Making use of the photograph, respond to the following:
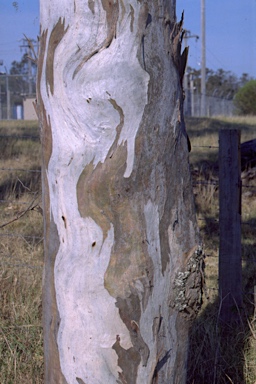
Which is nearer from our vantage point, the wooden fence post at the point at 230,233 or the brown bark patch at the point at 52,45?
the brown bark patch at the point at 52,45

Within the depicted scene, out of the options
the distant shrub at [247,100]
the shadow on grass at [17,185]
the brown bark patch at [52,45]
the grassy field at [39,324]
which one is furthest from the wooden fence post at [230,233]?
the distant shrub at [247,100]

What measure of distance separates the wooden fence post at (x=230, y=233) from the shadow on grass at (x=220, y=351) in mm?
104

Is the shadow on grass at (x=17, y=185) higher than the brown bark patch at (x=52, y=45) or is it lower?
lower

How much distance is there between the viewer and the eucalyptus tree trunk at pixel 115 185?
1.79 meters

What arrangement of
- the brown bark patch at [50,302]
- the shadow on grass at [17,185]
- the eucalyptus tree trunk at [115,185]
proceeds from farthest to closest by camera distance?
the shadow on grass at [17,185] < the brown bark patch at [50,302] < the eucalyptus tree trunk at [115,185]

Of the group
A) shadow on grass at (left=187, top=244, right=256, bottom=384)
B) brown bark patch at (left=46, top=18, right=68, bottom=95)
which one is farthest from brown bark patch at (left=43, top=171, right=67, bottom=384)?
shadow on grass at (left=187, top=244, right=256, bottom=384)

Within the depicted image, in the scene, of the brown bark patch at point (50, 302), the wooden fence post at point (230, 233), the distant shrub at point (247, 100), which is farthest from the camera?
the distant shrub at point (247, 100)

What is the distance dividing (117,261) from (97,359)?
34cm

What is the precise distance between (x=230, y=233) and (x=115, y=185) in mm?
2065

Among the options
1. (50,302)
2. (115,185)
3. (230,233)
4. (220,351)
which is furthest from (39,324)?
(115,185)

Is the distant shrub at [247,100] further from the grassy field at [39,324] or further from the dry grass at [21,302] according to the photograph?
the dry grass at [21,302]

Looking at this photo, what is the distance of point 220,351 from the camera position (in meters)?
3.29

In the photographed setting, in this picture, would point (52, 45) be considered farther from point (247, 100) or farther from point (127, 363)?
point (247, 100)

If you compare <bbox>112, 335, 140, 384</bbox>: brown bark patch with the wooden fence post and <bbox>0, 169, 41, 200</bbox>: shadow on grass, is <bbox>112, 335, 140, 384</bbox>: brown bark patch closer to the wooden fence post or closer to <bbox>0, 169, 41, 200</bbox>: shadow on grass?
the wooden fence post
